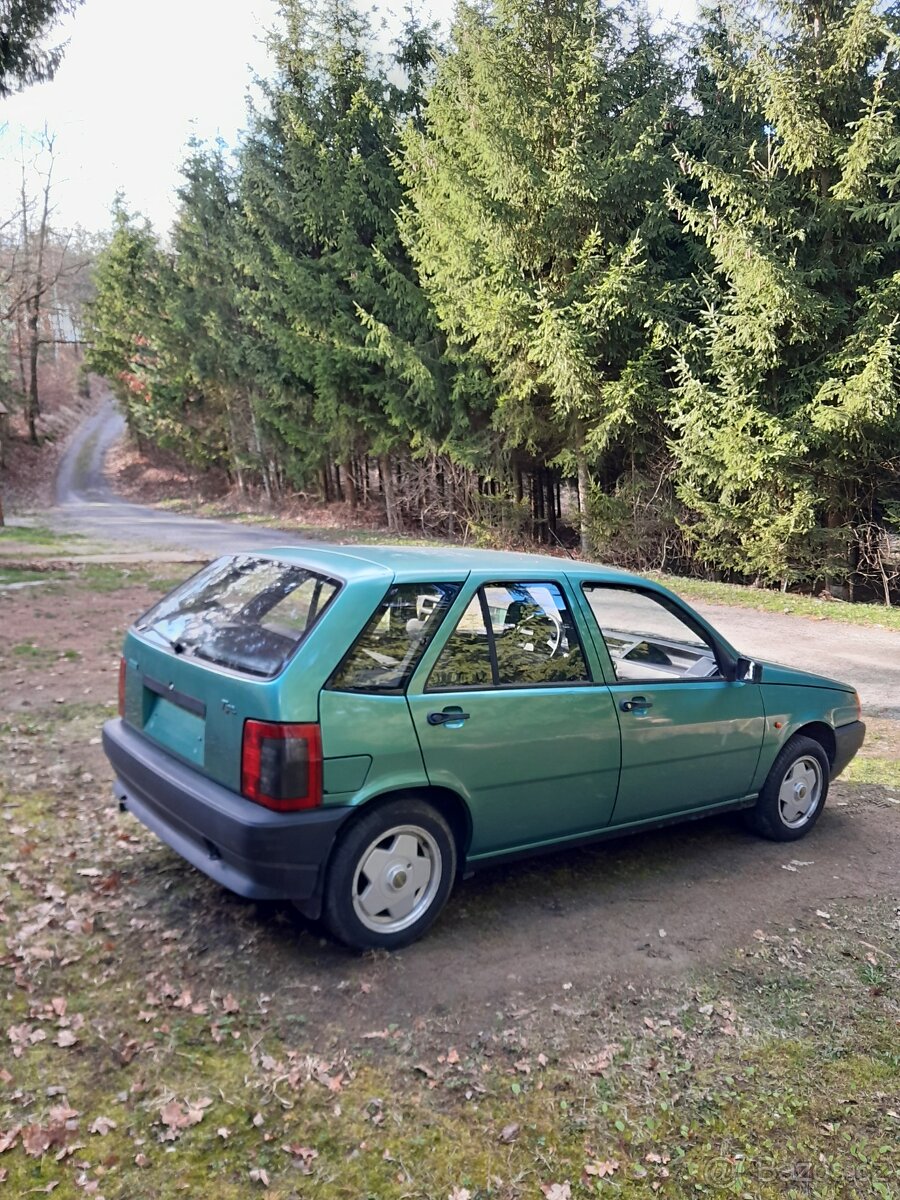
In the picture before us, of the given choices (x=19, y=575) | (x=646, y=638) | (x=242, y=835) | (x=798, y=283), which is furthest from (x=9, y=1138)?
(x=798, y=283)

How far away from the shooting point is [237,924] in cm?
377

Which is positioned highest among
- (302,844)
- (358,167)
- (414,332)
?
(358,167)

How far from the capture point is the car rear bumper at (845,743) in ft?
17.3

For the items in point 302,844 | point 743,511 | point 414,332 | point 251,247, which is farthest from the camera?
point 251,247

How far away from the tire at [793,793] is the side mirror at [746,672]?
574mm

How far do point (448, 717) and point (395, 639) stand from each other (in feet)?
1.31

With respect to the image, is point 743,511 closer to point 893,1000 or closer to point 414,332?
point 414,332

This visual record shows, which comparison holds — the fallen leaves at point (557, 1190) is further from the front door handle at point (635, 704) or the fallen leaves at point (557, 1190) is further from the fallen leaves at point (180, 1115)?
the front door handle at point (635, 704)

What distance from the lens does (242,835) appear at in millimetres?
3244

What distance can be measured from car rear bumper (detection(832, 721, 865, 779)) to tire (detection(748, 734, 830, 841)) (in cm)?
11

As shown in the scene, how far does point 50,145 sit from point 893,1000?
47.4 m

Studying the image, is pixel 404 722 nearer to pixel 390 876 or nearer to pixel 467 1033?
pixel 390 876

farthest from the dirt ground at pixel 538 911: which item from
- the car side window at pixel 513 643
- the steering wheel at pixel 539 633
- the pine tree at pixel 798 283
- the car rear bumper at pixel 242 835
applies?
the pine tree at pixel 798 283

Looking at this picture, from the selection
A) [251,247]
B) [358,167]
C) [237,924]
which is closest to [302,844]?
[237,924]
